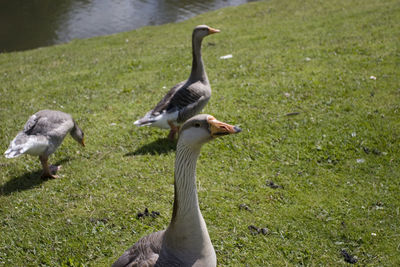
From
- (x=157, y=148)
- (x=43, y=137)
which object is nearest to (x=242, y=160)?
(x=157, y=148)

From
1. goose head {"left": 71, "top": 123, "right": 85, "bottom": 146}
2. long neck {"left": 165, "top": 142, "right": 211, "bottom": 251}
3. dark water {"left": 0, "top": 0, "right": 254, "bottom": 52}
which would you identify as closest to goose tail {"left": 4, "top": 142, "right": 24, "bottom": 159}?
goose head {"left": 71, "top": 123, "right": 85, "bottom": 146}

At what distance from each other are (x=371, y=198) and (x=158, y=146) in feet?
12.6

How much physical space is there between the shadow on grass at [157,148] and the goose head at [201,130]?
367cm

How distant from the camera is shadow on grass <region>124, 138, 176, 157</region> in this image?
6.70m

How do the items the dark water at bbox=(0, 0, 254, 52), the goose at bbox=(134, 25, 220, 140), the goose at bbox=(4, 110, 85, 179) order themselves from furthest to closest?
the dark water at bbox=(0, 0, 254, 52), the goose at bbox=(134, 25, 220, 140), the goose at bbox=(4, 110, 85, 179)

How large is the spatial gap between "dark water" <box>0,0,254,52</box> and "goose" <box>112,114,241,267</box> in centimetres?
1664

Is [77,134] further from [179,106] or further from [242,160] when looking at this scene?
[242,160]

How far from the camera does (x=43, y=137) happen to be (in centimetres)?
576

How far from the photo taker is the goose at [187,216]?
3020 millimetres

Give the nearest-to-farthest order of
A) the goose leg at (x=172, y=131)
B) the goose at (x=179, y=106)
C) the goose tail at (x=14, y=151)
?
the goose tail at (x=14, y=151) < the goose at (x=179, y=106) < the goose leg at (x=172, y=131)

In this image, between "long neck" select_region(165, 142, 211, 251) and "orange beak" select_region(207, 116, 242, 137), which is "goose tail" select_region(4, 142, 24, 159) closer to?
"long neck" select_region(165, 142, 211, 251)

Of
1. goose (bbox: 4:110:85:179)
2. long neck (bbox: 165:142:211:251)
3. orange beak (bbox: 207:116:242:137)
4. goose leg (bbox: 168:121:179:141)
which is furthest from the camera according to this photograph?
goose leg (bbox: 168:121:179:141)

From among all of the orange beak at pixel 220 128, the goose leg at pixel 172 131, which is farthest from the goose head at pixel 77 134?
the orange beak at pixel 220 128

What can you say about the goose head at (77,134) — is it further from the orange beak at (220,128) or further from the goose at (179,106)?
the orange beak at (220,128)
